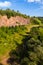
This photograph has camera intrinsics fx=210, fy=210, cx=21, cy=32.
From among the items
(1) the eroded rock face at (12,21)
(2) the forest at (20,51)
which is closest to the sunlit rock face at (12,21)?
(1) the eroded rock face at (12,21)

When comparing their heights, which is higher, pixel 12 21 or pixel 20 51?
pixel 12 21

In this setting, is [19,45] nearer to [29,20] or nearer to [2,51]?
[2,51]

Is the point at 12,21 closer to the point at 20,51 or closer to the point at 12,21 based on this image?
the point at 12,21

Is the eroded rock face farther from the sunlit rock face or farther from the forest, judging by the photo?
the forest

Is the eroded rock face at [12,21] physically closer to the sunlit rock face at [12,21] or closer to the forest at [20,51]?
the sunlit rock face at [12,21]

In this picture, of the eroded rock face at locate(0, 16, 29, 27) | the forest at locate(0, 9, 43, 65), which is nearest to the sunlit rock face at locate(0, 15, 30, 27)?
the eroded rock face at locate(0, 16, 29, 27)

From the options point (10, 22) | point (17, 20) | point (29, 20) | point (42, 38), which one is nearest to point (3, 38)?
point (42, 38)

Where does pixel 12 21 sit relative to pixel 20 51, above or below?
above

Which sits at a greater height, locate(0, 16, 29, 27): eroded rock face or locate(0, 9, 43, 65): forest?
locate(0, 16, 29, 27): eroded rock face

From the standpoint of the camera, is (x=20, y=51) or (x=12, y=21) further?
(x=12, y=21)

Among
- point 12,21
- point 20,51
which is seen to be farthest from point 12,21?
point 20,51

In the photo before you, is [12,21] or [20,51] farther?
[12,21]
